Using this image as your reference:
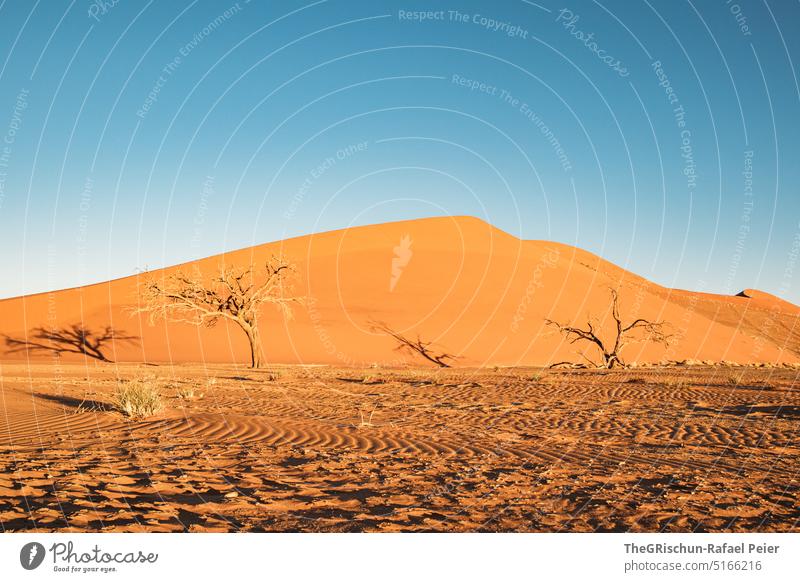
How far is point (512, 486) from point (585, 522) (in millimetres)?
1242

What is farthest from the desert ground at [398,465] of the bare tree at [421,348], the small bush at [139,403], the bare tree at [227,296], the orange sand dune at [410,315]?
the orange sand dune at [410,315]

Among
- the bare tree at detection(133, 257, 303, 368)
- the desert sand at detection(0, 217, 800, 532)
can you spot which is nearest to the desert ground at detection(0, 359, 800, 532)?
the desert sand at detection(0, 217, 800, 532)

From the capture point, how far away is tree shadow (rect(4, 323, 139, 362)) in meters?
39.4

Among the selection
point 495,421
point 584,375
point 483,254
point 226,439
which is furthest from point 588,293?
point 226,439

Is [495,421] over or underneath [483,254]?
underneath

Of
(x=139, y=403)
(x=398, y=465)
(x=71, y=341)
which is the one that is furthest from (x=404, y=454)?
(x=71, y=341)

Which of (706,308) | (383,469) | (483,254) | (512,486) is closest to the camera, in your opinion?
(512,486)

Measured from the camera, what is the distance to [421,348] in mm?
38156

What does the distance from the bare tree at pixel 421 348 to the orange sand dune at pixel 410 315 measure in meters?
0.75

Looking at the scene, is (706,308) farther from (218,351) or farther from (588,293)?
(218,351)
